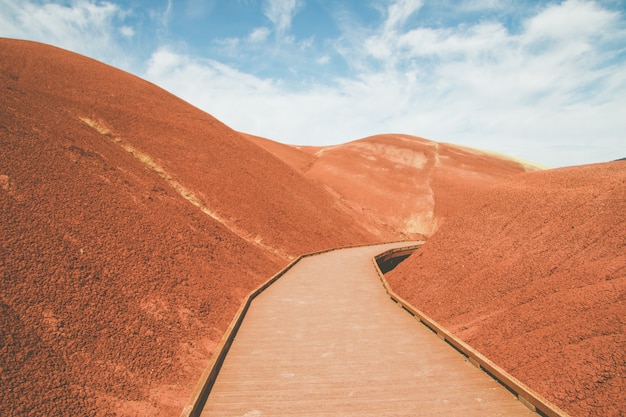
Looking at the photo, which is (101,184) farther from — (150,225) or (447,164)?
(447,164)

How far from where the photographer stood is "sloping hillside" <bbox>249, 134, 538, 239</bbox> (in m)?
45.1

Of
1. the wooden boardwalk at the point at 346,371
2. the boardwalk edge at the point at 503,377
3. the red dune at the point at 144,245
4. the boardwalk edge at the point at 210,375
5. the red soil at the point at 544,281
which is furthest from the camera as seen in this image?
the red dune at the point at 144,245

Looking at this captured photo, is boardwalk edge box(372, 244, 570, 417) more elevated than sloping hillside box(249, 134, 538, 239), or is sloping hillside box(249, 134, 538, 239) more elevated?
sloping hillside box(249, 134, 538, 239)

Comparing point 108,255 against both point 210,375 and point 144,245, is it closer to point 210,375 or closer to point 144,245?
point 144,245

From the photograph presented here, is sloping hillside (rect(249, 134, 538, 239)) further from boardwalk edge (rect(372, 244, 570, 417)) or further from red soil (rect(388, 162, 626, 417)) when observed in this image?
boardwalk edge (rect(372, 244, 570, 417))

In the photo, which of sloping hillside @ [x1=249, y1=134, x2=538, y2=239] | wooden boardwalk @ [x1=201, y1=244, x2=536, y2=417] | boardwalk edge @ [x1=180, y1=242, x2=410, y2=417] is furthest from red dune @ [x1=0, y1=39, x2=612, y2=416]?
sloping hillside @ [x1=249, y1=134, x2=538, y2=239]

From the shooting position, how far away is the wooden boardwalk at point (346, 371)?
5051 millimetres

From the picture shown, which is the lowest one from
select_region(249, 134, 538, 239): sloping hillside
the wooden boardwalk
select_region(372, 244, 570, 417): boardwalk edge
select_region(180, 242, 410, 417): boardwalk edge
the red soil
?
select_region(180, 242, 410, 417): boardwalk edge

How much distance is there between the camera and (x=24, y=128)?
13117mm

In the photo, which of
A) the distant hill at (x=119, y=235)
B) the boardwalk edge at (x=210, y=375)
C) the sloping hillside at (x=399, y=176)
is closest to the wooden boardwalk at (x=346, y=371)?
the boardwalk edge at (x=210, y=375)

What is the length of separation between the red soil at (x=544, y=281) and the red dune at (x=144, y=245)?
84 millimetres

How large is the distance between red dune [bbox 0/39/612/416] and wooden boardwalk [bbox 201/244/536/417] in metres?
2.23

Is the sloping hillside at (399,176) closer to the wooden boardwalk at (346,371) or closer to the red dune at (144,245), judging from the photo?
the red dune at (144,245)

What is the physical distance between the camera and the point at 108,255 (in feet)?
34.3
